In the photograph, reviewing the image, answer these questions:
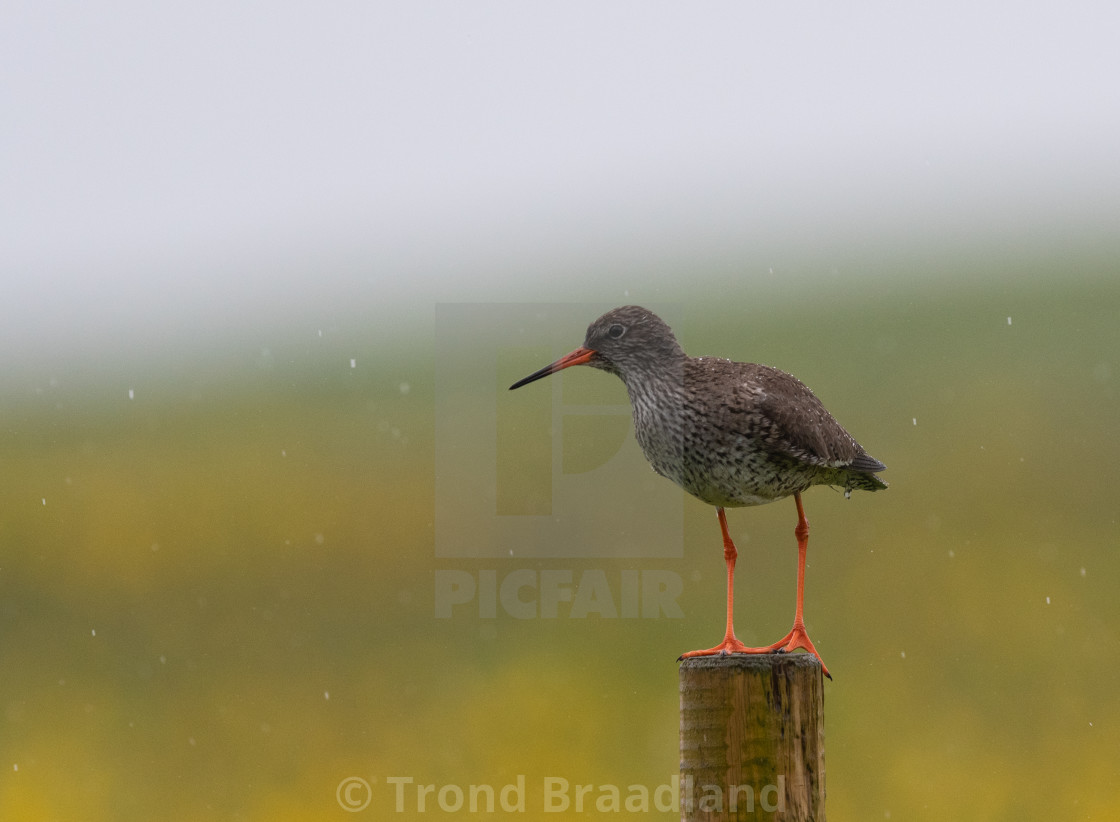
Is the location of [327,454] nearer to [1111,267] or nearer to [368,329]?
[368,329]

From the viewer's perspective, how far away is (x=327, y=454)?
23.7 m

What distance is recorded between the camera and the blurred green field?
13234 millimetres

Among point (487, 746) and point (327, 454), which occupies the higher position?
point (327, 454)

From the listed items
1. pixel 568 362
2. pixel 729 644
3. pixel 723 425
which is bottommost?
pixel 729 644

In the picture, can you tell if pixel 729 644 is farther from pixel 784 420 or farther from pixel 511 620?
pixel 511 620

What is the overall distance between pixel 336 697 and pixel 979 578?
9275 millimetres

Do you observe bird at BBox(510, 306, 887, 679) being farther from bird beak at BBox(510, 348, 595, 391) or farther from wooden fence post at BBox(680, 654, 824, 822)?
wooden fence post at BBox(680, 654, 824, 822)

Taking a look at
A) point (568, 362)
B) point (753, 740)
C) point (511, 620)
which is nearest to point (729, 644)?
point (753, 740)

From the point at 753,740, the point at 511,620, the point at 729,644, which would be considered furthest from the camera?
the point at 511,620

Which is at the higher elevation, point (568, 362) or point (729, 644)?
point (568, 362)

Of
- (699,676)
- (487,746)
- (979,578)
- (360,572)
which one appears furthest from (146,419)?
(699,676)

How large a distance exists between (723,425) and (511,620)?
34.7 ft

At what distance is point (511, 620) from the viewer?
16703 millimetres

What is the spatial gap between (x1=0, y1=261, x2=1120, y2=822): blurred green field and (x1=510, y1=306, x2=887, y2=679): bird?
634 cm
